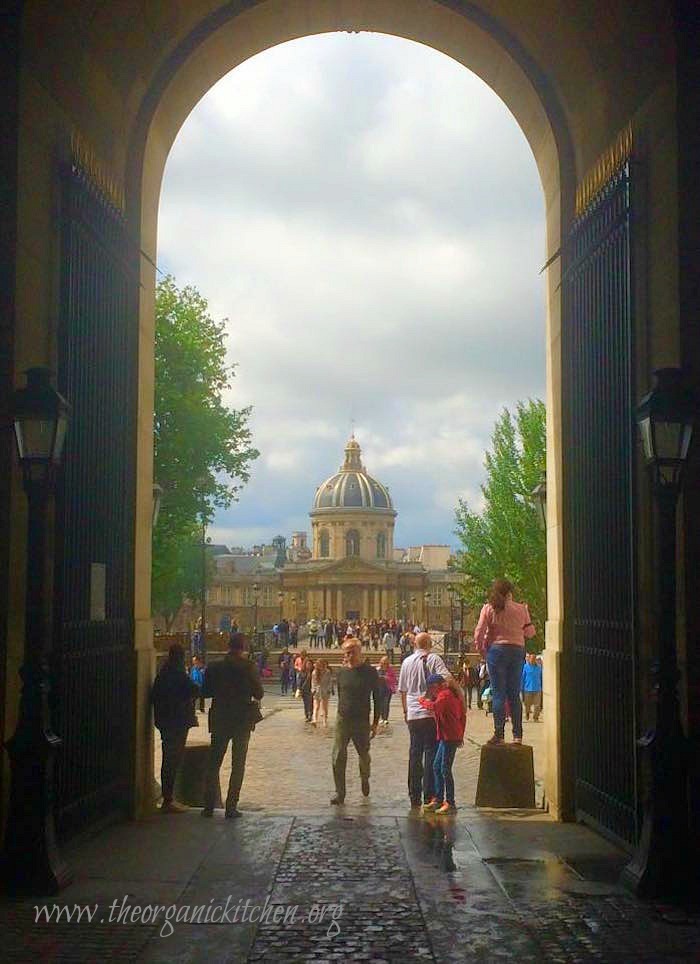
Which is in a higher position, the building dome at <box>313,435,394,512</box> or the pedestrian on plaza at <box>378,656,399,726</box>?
the building dome at <box>313,435,394,512</box>

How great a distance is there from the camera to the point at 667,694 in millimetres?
7645

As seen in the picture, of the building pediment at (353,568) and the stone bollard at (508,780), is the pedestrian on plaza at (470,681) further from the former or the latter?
the building pediment at (353,568)

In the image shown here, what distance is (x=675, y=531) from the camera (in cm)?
795

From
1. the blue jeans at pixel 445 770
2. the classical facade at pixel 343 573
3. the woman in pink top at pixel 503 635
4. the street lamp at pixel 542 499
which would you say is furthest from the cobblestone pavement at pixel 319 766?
the classical facade at pixel 343 573

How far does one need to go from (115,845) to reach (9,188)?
16.2 feet

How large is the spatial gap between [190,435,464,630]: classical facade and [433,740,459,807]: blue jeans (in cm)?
10125

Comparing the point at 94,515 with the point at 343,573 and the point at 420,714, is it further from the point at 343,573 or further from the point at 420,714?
the point at 343,573

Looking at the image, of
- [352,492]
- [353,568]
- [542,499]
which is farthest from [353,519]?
[542,499]

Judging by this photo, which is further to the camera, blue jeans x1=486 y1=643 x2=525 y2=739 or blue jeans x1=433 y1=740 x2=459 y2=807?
blue jeans x1=486 y1=643 x2=525 y2=739

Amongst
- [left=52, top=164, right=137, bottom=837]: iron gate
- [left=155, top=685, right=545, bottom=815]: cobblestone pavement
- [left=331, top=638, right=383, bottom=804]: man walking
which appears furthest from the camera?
[left=155, top=685, right=545, bottom=815]: cobblestone pavement

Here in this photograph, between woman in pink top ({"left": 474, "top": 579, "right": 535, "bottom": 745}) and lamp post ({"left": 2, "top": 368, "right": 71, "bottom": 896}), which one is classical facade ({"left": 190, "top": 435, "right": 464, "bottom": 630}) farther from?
lamp post ({"left": 2, "top": 368, "right": 71, "bottom": 896})

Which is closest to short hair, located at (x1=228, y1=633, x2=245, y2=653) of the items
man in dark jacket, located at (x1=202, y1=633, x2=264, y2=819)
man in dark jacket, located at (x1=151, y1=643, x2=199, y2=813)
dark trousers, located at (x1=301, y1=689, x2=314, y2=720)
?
man in dark jacket, located at (x1=202, y1=633, x2=264, y2=819)

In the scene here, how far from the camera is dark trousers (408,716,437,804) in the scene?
468 inches

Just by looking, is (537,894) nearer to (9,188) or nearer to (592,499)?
(592,499)
